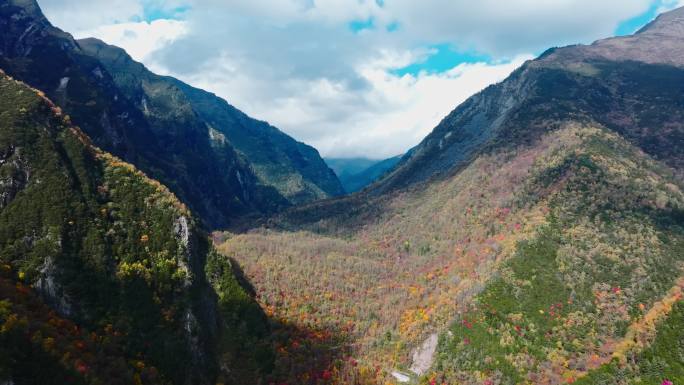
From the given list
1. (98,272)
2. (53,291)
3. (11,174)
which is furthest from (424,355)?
(11,174)

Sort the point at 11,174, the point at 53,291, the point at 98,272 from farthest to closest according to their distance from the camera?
the point at 11,174, the point at 98,272, the point at 53,291

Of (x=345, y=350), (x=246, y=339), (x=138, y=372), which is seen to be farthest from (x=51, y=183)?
(x=345, y=350)

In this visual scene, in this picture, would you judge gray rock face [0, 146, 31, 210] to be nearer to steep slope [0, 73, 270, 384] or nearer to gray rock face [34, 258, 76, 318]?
steep slope [0, 73, 270, 384]

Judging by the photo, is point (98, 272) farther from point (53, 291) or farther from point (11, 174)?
point (11, 174)

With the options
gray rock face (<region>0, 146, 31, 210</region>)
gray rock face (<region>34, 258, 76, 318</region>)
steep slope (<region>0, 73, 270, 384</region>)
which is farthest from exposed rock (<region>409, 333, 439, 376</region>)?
gray rock face (<region>0, 146, 31, 210</region>)

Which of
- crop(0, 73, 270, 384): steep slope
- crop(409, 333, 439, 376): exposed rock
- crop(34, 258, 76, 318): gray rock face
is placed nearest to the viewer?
crop(0, 73, 270, 384): steep slope

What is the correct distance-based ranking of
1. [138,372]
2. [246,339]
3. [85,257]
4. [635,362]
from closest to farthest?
[138,372] < [85,257] < [635,362] < [246,339]

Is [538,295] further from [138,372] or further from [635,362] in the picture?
[138,372]

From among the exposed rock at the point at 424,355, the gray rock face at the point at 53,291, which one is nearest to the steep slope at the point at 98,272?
the gray rock face at the point at 53,291
